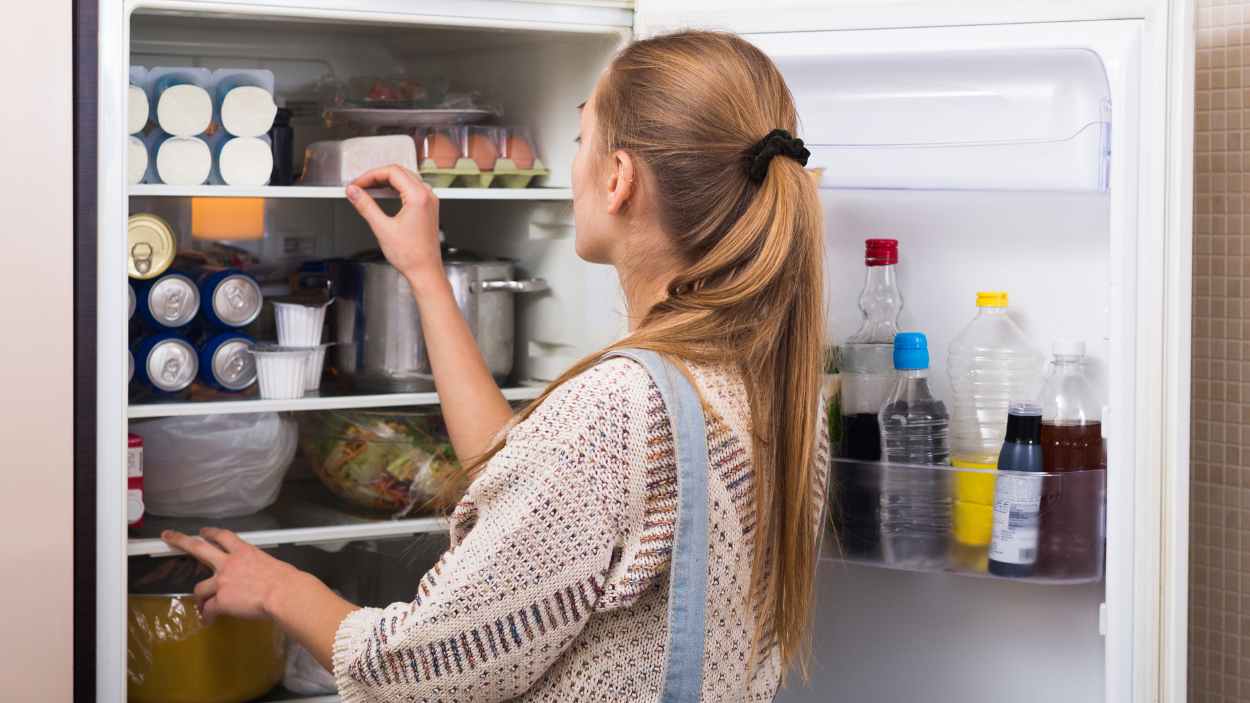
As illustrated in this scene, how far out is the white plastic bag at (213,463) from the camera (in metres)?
1.57

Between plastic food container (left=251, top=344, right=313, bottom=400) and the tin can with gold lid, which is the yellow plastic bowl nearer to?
plastic food container (left=251, top=344, right=313, bottom=400)

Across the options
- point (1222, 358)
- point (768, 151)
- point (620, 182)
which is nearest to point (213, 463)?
point (620, 182)

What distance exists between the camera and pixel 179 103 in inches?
57.6

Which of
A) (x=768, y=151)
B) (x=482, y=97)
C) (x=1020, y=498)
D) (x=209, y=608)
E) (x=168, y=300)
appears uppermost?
(x=482, y=97)

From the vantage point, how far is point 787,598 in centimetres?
102

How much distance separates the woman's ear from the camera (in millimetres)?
996

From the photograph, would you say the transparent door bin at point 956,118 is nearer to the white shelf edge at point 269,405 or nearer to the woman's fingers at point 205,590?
the white shelf edge at point 269,405

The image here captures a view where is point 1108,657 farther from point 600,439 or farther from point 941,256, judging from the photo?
point 600,439

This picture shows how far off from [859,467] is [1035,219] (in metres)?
0.37

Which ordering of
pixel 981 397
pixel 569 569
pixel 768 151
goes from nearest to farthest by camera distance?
pixel 569 569 → pixel 768 151 → pixel 981 397

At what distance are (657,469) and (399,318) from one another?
856mm

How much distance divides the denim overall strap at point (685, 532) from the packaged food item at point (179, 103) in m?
0.83

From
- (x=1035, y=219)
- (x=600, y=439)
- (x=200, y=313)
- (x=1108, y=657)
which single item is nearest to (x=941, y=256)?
(x=1035, y=219)

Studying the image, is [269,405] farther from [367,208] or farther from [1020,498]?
[1020,498]
